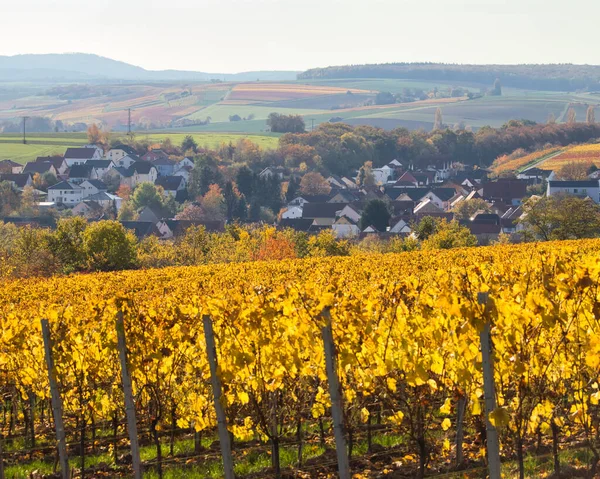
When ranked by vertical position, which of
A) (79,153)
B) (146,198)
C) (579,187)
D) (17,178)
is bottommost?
(146,198)

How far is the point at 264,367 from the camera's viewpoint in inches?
367

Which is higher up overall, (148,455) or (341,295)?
(341,295)

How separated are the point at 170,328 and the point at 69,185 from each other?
116782mm

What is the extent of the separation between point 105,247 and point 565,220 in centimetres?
2601

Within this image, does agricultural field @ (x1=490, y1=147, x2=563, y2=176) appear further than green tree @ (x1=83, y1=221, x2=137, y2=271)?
Yes

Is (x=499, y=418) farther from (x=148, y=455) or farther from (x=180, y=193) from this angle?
(x=180, y=193)

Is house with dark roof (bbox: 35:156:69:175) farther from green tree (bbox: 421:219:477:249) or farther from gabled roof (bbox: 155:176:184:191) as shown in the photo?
green tree (bbox: 421:219:477:249)

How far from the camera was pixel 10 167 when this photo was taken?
5089 inches

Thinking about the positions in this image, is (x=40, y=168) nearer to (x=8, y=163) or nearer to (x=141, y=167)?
(x=8, y=163)

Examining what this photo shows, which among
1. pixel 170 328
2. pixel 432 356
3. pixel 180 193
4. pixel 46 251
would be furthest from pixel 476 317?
pixel 180 193

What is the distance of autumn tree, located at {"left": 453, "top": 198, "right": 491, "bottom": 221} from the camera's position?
99988mm

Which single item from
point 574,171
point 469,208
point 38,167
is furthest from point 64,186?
point 574,171

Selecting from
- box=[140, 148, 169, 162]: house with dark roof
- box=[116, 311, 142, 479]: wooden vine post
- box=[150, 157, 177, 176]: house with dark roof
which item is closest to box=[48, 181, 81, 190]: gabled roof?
box=[150, 157, 177, 176]: house with dark roof

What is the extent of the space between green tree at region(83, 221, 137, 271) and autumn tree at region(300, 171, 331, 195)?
80884 millimetres
